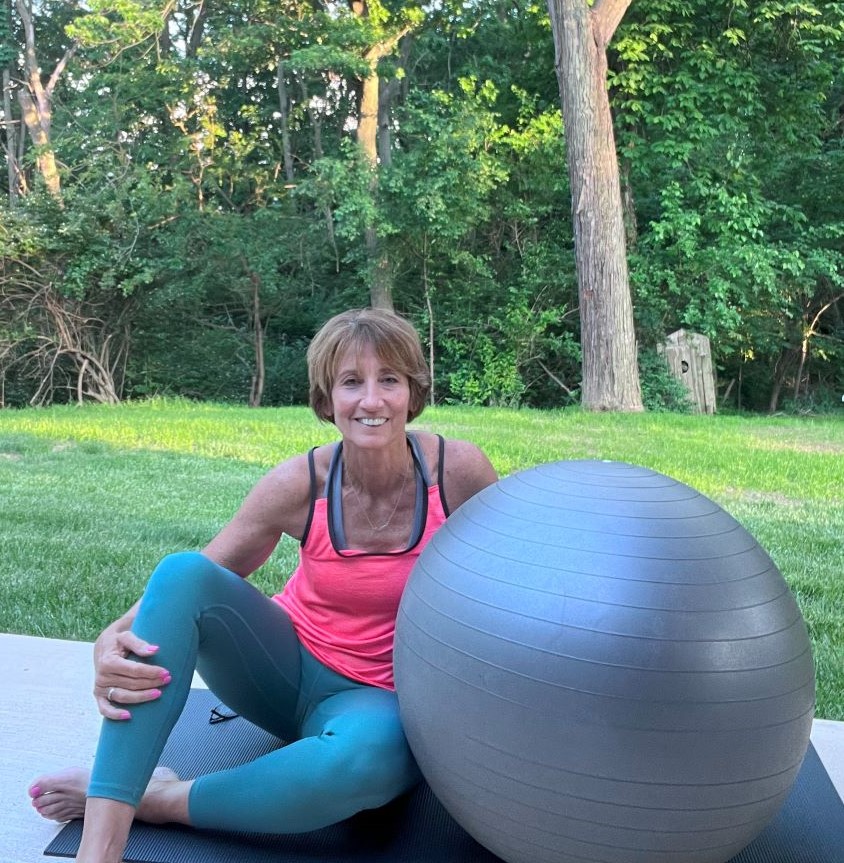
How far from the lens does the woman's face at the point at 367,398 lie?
192cm

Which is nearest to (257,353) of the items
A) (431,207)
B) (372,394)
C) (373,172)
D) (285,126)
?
(373,172)

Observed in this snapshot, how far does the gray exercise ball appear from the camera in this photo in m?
1.41

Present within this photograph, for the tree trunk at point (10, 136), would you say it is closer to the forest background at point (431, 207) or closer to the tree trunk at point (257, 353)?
the forest background at point (431, 207)

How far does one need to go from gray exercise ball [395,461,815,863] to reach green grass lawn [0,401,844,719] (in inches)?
64.1

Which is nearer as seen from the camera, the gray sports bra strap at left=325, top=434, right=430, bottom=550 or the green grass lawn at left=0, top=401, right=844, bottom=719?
the gray sports bra strap at left=325, top=434, right=430, bottom=550

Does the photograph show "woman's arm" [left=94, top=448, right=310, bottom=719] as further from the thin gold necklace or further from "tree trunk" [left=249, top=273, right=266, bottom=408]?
"tree trunk" [left=249, top=273, right=266, bottom=408]

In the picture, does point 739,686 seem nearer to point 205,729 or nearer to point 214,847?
point 214,847

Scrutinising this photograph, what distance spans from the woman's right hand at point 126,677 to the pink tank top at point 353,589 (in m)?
0.44

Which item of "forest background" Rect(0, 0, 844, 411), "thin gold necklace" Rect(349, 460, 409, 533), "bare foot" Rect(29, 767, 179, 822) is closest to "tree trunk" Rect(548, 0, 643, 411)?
"forest background" Rect(0, 0, 844, 411)

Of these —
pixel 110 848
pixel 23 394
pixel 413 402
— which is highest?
pixel 413 402

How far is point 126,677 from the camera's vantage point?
165cm

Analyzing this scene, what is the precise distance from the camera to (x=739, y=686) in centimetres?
143

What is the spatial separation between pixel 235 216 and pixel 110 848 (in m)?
12.2

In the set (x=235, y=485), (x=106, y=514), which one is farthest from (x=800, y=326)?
(x=106, y=514)
